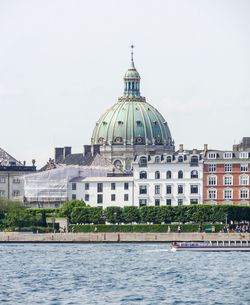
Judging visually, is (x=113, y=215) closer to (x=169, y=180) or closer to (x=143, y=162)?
(x=169, y=180)

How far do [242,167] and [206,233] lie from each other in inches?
820

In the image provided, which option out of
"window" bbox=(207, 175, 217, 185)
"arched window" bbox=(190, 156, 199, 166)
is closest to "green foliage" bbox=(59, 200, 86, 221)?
"arched window" bbox=(190, 156, 199, 166)

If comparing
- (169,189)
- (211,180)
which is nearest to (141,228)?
(169,189)

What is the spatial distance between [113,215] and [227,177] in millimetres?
15022

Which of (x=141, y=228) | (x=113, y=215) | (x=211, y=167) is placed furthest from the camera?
(x=211, y=167)

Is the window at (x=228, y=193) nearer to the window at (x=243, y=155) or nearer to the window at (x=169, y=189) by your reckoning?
the window at (x=243, y=155)

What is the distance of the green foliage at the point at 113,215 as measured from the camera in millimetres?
135000

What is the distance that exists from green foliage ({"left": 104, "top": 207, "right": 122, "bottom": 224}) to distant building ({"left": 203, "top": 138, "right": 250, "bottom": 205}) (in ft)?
42.1

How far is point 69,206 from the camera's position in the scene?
14338 centimetres

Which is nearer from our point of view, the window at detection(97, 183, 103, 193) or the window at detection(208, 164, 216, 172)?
the window at detection(208, 164, 216, 172)

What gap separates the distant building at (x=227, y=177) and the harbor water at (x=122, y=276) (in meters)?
29.9

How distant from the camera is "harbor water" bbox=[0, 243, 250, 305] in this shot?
2955 inches

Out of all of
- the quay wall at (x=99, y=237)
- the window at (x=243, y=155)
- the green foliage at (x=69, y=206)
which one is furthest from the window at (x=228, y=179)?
the quay wall at (x=99, y=237)

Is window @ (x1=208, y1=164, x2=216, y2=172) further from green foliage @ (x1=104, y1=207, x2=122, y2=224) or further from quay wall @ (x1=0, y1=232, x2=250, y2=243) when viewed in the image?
quay wall @ (x1=0, y1=232, x2=250, y2=243)
